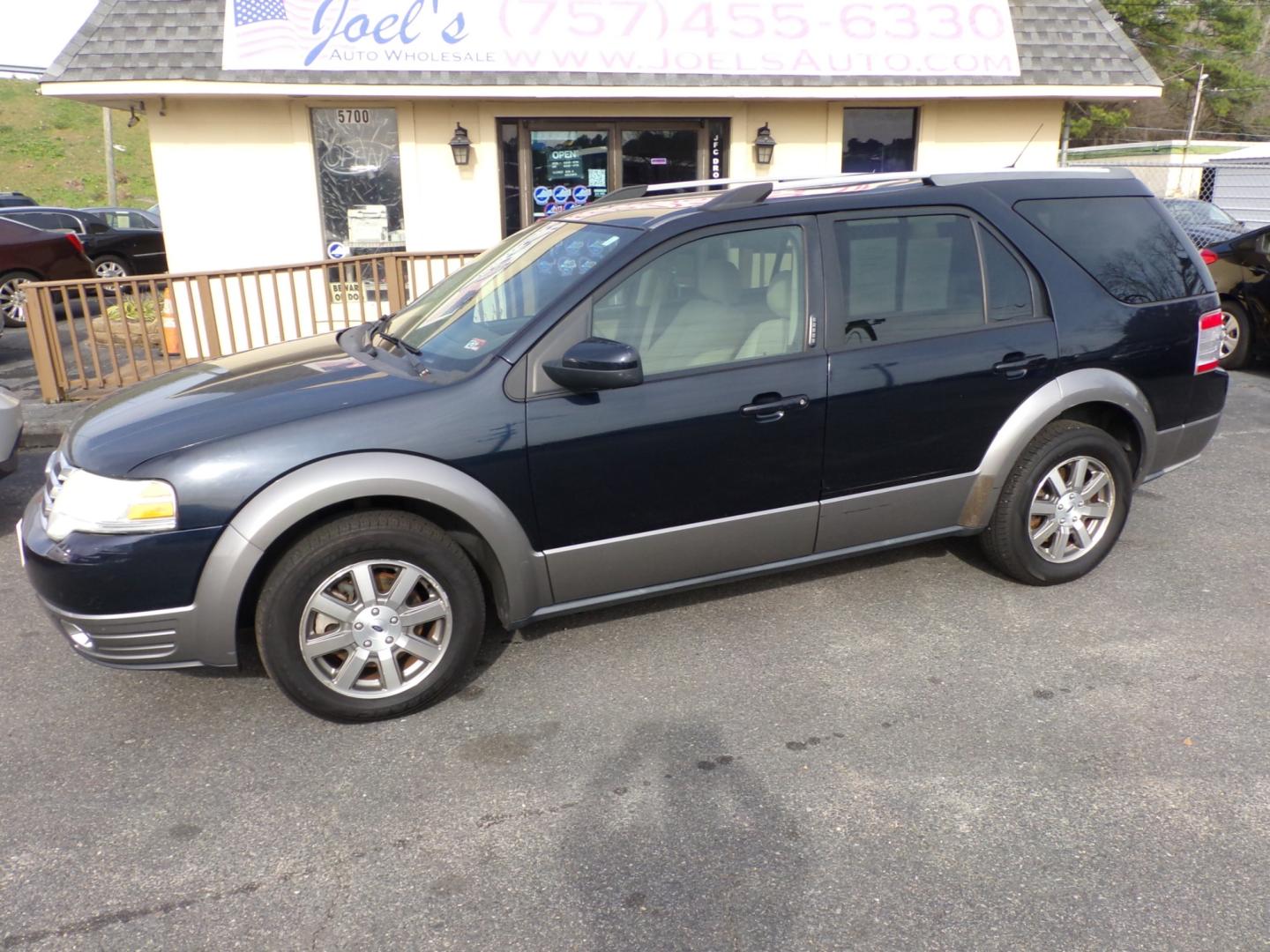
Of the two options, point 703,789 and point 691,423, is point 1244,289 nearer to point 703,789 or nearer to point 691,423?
point 691,423

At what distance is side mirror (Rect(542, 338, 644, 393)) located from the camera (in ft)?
11.0

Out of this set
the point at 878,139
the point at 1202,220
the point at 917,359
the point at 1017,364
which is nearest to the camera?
the point at 917,359

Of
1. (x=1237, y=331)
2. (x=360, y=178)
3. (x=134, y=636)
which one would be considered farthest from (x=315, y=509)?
(x=1237, y=331)

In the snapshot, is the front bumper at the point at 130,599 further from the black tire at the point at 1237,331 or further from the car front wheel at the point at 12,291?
the car front wheel at the point at 12,291

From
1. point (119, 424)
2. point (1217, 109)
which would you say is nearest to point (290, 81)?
point (119, 424)

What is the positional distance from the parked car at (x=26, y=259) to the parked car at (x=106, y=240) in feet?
2.95

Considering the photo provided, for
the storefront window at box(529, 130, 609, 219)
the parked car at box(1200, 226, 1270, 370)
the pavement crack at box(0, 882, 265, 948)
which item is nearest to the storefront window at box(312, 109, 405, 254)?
the storefront window at box(529, 130, 609, 219)

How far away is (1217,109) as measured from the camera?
4562 centimetres

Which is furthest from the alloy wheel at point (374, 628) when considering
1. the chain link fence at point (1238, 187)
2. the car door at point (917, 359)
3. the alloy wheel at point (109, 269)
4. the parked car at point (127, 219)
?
the chain link fence at point (1238, 187)

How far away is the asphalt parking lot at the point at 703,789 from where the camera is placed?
2.54 metres

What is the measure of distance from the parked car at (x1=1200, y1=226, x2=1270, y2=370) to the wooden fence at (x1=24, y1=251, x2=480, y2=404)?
721 centimetres

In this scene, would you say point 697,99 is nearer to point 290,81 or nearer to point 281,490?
point 290,81

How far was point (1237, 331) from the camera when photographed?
9.53m

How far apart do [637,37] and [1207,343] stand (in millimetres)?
6718
